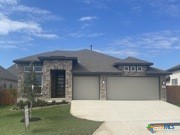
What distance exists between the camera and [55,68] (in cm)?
2952

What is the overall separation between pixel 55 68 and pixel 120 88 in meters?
7.02

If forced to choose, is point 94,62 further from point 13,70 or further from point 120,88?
point 13,70

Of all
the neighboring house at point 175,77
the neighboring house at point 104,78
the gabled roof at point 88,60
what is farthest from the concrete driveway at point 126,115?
the neighboring house at point 175,77

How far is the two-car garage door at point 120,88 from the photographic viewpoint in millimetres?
30234

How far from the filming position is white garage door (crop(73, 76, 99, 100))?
30.1 m

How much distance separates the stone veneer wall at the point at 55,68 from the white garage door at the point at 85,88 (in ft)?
3.49

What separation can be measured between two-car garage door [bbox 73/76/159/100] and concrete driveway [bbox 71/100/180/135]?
168 cm

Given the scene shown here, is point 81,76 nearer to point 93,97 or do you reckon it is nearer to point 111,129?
point 93,97

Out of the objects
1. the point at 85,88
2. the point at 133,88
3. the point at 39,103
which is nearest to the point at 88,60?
the point at 85,88

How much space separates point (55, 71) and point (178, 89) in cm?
1333

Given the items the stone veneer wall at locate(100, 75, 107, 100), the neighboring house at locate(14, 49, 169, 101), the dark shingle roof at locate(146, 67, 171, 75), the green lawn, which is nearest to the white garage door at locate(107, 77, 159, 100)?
the neighboring house at locate(14, 49, 169, 101)

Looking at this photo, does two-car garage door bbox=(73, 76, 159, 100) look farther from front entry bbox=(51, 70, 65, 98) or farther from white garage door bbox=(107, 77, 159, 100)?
front entry bbox=(51, 70, 65, 98)

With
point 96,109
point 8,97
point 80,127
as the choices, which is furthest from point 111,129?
point 8,97

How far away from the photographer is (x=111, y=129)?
16.5 metres
